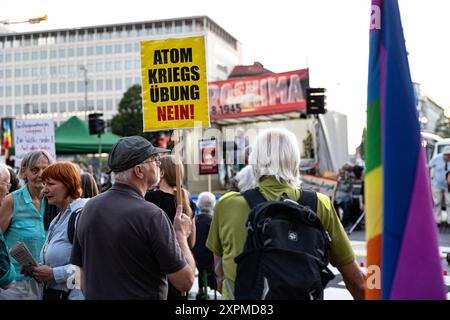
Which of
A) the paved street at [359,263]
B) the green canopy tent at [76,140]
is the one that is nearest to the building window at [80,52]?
the green canopy tent at [76,140]

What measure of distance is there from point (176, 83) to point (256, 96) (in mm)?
19307

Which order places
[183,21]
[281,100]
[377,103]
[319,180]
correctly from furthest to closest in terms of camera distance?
[183,21], [281,100], [319,180], [377,103]

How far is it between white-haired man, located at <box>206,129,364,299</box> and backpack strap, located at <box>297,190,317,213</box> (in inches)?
1.0

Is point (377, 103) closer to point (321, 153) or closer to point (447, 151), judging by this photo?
point (447, 151)

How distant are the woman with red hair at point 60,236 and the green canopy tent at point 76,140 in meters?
15.5

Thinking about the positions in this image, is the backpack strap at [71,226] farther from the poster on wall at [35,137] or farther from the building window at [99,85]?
the building window at [99,85]

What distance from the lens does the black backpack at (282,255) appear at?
2500mm

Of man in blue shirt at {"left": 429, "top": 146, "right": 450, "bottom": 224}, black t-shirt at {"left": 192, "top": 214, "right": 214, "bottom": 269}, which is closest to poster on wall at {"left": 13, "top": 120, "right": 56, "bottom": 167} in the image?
black t-shirt at {"left": 192, "top": 214, "right": 214, "bottom": 269}

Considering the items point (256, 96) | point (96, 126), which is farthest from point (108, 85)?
point (96, 126)

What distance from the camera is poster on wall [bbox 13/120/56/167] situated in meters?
12.6

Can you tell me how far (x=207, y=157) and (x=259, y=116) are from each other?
13.8 metres

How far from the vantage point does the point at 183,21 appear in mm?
102250

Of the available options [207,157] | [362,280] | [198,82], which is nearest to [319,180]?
[207,157]

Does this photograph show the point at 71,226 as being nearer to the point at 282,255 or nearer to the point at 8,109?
the point at 282,255
